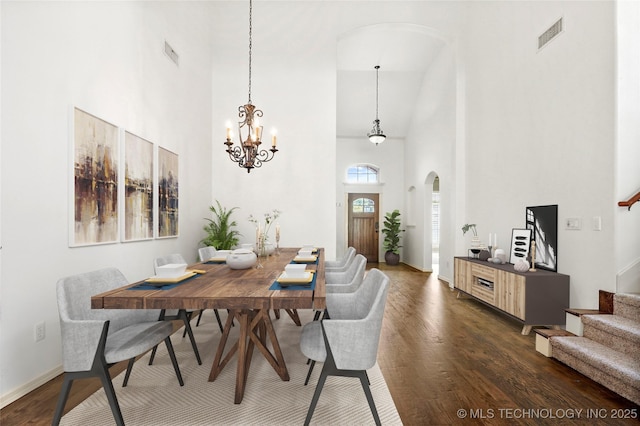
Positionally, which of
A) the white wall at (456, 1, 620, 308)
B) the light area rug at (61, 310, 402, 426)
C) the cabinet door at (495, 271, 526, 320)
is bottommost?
the light area rug at (61, 310, 402, 426)

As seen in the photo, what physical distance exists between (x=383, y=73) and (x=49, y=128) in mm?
6878

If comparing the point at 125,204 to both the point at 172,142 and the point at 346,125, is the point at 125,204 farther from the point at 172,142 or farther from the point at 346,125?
the point at 346,125

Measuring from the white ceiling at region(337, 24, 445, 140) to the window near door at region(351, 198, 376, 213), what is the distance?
73.0 inches

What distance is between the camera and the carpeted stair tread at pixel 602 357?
2.19 metres

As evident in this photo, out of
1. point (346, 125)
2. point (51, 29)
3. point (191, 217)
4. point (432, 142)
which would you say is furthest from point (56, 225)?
point (346, 125)

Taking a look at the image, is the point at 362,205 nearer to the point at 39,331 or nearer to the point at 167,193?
the point at 167,193

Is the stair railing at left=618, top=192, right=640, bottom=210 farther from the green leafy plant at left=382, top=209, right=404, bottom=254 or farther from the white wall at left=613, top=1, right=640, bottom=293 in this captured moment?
the green leafy plant at left=382, top=209, right=404, bottom=254

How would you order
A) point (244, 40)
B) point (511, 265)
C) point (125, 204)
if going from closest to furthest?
1. point (125, 204)
2. point (511, 265)
3. point (244, 40)

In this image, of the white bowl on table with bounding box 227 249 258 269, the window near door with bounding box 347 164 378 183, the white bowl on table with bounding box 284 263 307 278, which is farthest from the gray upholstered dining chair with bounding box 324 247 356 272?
the window near door with bounding box 347 164 378 183

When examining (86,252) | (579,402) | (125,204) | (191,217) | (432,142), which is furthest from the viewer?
(432,142)

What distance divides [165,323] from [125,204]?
5.61 feet

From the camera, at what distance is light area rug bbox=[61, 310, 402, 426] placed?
6.33 ft

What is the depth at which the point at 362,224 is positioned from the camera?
9680 millimetres

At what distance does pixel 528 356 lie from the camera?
9.60 feet
